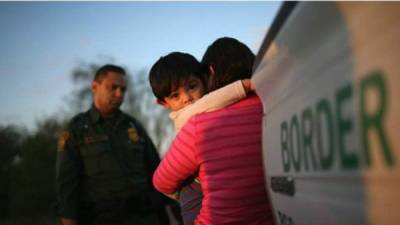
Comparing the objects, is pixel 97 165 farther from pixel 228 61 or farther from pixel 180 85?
pixel 228 61

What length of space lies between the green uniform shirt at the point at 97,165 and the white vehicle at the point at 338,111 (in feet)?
9.09

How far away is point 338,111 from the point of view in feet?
2.87

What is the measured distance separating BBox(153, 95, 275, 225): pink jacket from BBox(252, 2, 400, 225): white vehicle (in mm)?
339

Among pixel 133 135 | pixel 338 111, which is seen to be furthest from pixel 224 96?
pixel 133 135

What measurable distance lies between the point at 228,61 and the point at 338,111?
1140 mm

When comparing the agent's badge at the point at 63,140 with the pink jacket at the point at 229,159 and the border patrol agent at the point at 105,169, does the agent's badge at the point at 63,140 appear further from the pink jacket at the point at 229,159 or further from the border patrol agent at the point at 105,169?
the pink jacket at the point at 229,159

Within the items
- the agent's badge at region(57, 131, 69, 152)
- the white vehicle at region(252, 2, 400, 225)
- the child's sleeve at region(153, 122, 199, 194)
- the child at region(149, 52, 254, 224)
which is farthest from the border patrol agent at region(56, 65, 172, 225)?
the white vehicle at region(252, 2, 400, 225)

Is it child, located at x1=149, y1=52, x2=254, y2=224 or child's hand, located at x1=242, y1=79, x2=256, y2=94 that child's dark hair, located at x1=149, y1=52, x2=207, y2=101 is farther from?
child's hand, located at x1=242, y1=79, x2=256, y2=94

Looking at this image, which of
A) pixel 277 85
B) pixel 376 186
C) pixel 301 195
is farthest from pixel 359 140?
pixel 277 85

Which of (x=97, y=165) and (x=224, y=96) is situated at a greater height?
(x=224, y=96)

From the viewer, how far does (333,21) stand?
91cm

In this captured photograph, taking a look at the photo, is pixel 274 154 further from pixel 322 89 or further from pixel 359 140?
pixel 359 140

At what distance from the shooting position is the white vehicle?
0.72 metres

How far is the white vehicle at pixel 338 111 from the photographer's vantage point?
0.72 metres
